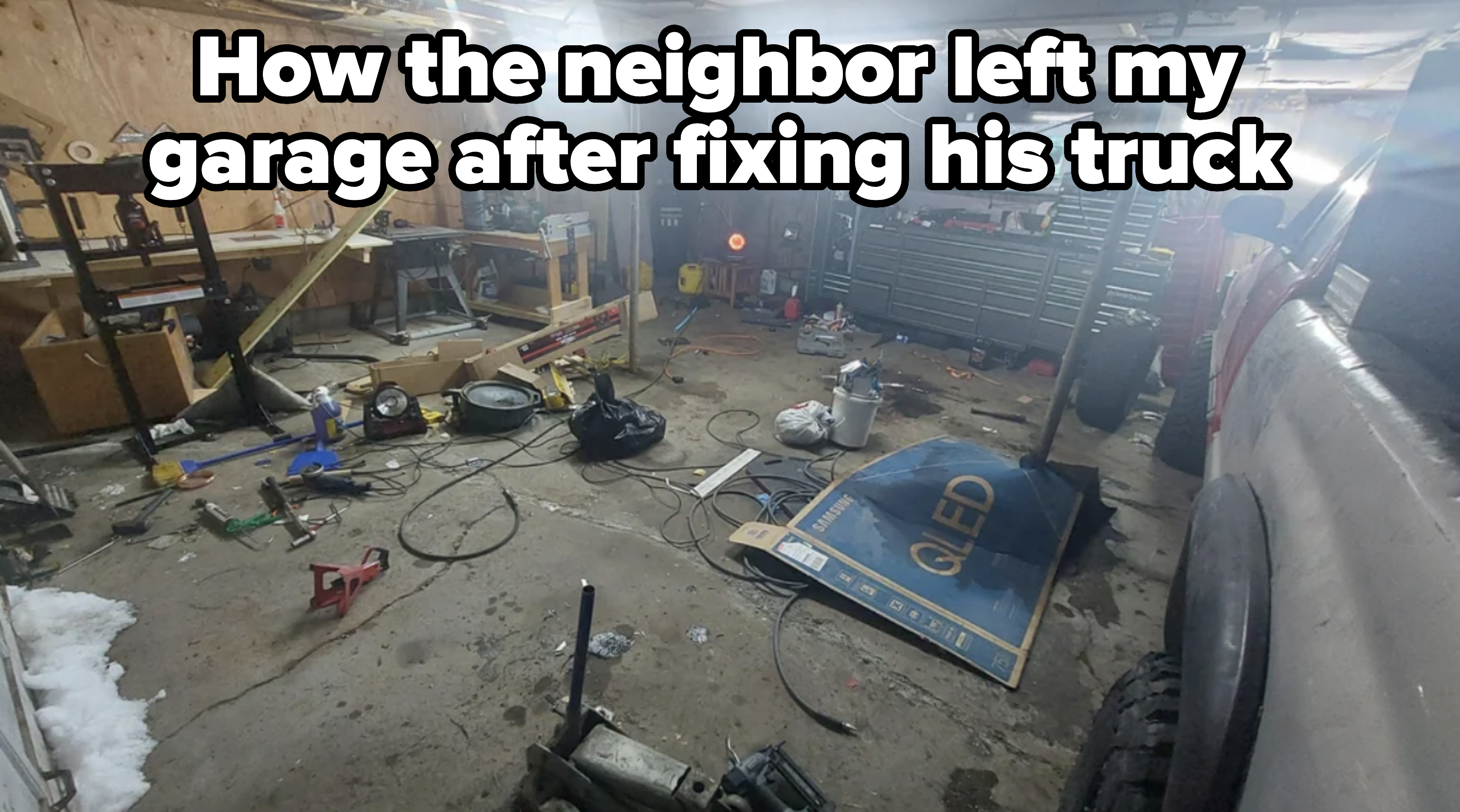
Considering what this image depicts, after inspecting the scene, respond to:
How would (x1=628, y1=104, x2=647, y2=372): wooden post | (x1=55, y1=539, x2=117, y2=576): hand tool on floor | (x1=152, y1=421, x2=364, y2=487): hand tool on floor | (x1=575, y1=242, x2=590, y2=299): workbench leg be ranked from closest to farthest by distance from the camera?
1. (x1=55, y1=539, x2=117, y2=576): hand tool on floor
2. (x1=152, y1=421, x2=364, y2=487): hand tool on floor
3. (x1=628, y1=104, x2=647, y2=372): wooden post
4. (x1=575, y1=242, x2=590, y2=299): workbench leg

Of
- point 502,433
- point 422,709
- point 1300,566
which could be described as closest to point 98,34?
point 502,433

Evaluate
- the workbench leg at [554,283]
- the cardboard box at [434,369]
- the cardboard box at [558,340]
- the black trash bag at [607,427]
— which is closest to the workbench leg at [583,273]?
the workbench leg at [554,283]

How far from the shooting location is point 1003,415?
3.81 meters

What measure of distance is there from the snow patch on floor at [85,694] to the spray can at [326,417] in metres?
1.10

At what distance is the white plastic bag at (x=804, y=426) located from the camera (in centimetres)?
325

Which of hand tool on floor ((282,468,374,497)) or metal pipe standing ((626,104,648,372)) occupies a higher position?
metal pipe standing ((626,104,648,372))

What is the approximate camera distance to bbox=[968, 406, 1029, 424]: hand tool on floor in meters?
3.76

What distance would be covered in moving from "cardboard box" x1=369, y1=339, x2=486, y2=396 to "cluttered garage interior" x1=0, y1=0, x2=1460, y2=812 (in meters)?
0.03

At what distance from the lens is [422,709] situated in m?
1.72

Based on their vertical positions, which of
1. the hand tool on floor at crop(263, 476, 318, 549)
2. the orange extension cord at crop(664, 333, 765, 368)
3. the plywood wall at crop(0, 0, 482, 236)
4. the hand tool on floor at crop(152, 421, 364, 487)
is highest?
the plywood wall at crop(0, 0, 482, 236)

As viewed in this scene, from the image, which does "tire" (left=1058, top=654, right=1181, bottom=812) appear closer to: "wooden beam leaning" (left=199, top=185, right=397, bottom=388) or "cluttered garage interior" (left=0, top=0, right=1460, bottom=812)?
"cluttered garage interior" (left=0, top=0, right=1460, bottom=812)

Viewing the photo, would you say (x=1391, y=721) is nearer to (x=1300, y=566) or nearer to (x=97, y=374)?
(x=1300, y=566)

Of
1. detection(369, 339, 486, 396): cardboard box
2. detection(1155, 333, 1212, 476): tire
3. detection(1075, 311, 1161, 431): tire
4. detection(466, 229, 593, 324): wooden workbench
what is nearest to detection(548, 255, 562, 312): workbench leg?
detection(466, 229, 593, 324): wooden workbench

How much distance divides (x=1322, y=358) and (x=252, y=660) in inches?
108
